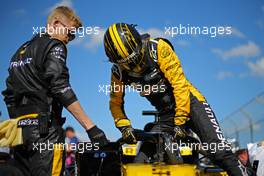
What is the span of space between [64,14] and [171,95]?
1942mm

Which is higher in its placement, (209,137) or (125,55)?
(125,55)

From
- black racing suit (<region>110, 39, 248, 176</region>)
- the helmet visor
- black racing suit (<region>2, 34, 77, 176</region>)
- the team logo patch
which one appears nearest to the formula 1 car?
black racing suit (<region>110, 39, 248, 176</region>)

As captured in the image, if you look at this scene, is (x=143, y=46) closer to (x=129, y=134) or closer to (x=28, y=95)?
(x=129, y=134)

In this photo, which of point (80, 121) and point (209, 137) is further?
point (209, 137)

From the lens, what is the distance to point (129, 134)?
5602mm

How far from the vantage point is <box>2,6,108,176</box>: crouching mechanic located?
4324 mm

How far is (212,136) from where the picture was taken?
5602 mm

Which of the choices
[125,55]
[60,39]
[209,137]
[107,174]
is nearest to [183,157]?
[209,137]

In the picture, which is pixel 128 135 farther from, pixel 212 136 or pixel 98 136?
pixel 98 136

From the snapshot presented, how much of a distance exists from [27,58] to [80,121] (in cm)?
86

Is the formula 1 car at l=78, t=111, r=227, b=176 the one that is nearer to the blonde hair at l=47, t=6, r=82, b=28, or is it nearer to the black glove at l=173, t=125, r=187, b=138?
the black glove at l=173, t=125, r=187, b=138

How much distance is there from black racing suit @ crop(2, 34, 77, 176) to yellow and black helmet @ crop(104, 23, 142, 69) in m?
1.16

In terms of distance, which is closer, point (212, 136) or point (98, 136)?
point (98, 136)

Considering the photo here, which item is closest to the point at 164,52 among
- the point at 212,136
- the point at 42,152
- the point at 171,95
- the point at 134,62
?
the point at 134,62
